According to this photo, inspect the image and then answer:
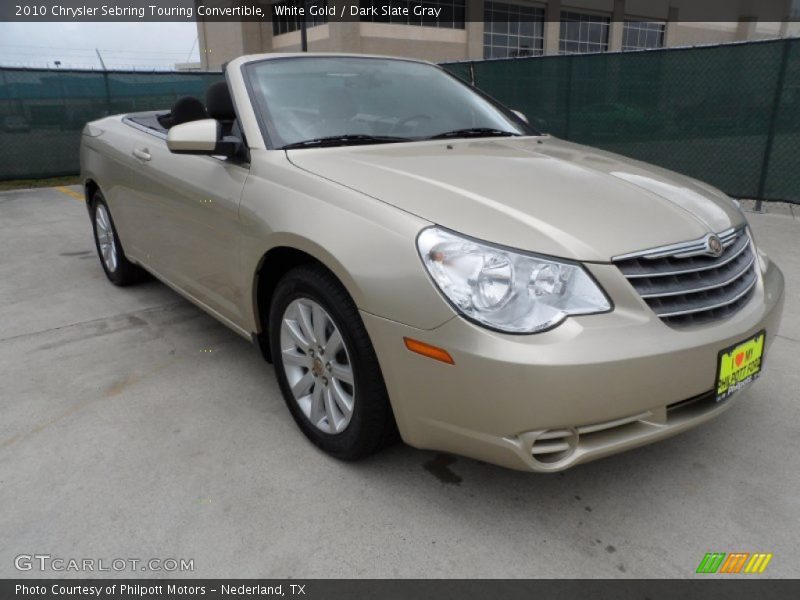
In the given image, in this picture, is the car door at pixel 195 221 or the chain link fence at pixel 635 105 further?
the chain link fence at pixel 635 105

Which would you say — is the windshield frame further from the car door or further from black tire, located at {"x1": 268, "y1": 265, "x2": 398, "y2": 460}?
black tire, located at {"x1": 268, "y1": 265, "x2": 398, "y2": 460}

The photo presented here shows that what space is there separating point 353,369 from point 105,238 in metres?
3.39

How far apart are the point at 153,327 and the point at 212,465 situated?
5.77ft

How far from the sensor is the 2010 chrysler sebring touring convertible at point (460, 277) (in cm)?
185

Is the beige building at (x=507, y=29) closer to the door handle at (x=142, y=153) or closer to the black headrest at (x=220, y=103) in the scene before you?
the door handle at (x=142, y=153)

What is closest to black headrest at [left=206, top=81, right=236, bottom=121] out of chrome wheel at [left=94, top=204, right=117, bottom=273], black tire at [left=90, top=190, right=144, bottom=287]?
black tire at [left=90, top=190, right=144, bottom=287]

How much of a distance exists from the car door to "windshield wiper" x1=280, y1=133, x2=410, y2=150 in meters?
0.26

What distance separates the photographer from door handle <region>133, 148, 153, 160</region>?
3.64m

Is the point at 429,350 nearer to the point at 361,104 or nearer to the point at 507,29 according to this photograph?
the point at 361,104

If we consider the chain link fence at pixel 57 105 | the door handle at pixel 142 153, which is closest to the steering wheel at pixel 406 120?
the door handle at pixel 142 153

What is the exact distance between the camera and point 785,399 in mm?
2908

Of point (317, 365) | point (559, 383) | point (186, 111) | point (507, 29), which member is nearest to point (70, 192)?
point (186, 111)

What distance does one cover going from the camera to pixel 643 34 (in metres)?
41.5

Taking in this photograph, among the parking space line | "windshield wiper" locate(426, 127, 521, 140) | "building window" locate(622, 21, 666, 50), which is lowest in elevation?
the parking space line
